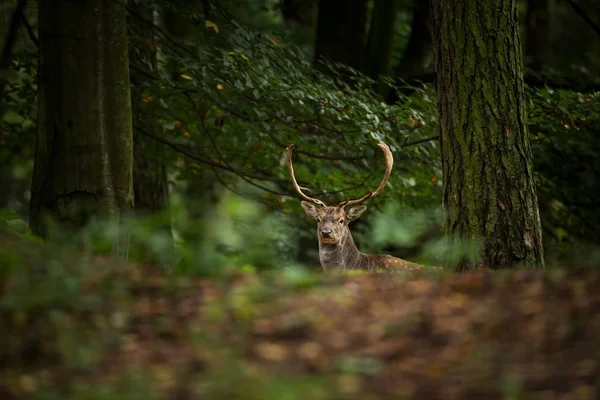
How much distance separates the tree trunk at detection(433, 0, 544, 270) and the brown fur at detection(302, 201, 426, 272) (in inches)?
141

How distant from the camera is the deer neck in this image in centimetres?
1109

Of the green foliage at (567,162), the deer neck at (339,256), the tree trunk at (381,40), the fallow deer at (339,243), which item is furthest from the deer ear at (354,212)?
the tree trunk at (381,40)

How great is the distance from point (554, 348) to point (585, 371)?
0.87 ft

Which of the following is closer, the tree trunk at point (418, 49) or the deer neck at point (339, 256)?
the deer neck at point (339, 256)

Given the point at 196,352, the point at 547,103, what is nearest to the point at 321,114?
the point at 547,103

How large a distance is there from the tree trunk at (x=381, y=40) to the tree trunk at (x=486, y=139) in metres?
6.24

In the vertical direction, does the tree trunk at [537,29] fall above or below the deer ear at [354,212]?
above

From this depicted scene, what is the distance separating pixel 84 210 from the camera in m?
7.95

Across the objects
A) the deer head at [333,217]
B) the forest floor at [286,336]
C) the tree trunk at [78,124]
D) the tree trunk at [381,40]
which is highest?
the tree trunk at [381,40]

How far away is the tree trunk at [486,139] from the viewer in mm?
7141

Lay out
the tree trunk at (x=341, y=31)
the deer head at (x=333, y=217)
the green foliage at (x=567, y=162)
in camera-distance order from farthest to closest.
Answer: the tree trunk at (x=341, y=31)
the green foliage at (x=567, y=162)
the deer head at (x=333, y=217)

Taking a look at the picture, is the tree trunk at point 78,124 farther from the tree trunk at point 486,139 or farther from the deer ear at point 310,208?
the deer ear at point 310,208

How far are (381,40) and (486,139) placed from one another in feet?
22.2

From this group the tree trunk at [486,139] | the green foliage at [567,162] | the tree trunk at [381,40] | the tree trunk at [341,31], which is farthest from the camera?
the tree trunk at [341,31]
